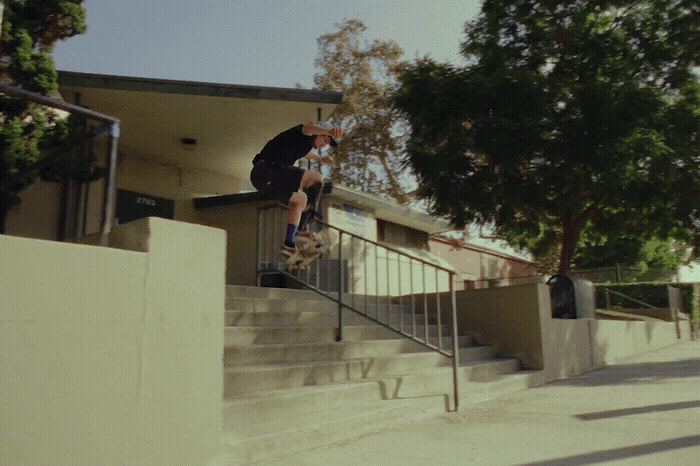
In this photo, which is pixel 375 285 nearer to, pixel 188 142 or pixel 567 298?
pixel 567 298

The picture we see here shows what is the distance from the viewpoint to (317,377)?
4.61 m

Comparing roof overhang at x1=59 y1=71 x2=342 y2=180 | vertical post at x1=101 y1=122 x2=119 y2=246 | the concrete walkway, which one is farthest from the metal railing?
vertical post at x1=101 y1=122 x2=119 y2=246

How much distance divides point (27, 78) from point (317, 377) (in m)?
4.60

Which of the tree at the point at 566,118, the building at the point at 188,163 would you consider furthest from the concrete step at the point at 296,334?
the tree at the point at 566,118

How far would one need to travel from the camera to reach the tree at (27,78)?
17.8 ft

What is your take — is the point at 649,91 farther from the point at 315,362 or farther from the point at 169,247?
the point at 169,247

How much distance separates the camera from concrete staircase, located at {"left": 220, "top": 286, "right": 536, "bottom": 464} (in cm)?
362

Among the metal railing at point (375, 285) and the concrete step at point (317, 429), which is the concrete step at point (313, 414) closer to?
the concrete step at point (317, 429)

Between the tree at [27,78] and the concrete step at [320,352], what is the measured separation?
258 centimetres

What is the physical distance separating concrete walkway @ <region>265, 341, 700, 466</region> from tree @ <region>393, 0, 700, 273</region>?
3.90 m

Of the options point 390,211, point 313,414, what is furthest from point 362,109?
point 313,414

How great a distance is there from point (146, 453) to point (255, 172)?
402cm

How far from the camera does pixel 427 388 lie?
16.9 ft

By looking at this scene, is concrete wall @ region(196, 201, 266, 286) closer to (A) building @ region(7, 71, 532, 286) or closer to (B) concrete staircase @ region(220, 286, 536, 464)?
(A) building @ region(7, 71, 532, 286)
